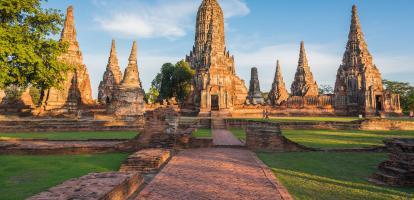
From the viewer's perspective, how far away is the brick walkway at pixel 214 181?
4.96m

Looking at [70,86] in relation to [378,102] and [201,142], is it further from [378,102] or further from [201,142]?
[378,102]

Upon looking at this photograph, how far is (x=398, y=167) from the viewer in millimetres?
5992

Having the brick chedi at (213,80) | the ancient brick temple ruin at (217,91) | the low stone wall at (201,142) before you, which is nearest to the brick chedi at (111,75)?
the ancient brick temple ruin at (217,91)

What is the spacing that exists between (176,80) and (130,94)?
83.9 ft

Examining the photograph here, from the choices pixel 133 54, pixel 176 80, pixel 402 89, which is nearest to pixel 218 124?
pixel 133 54

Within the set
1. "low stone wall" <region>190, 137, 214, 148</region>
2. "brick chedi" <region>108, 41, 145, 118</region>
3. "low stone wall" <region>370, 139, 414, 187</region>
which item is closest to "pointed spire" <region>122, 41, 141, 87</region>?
"brick chedi" <region>108, 41, 145, 118</region>

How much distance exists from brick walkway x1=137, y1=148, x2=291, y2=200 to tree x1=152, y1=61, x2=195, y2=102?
43.3 metres

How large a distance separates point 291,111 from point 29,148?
2765 cm

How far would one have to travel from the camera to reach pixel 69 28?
31641 millimetres

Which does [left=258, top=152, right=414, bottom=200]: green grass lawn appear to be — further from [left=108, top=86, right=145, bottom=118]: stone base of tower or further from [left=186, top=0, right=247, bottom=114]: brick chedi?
[left=108, top=86, right=145, bottom=118]: stone base of tower

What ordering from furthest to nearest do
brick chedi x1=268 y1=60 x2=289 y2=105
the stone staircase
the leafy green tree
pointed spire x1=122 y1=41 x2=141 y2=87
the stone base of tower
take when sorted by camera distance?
the leafy green tree
brick chedi x1=268 y1=60 x2=289 y2=105
pointed spire x1=122 y1=41 x2=141 y2=87
the stone base of tower
the stone staircase

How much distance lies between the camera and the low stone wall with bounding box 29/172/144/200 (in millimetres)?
3938

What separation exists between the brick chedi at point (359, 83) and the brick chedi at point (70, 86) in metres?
30.9

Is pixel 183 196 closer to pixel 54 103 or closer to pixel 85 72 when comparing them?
pixel 54 103
